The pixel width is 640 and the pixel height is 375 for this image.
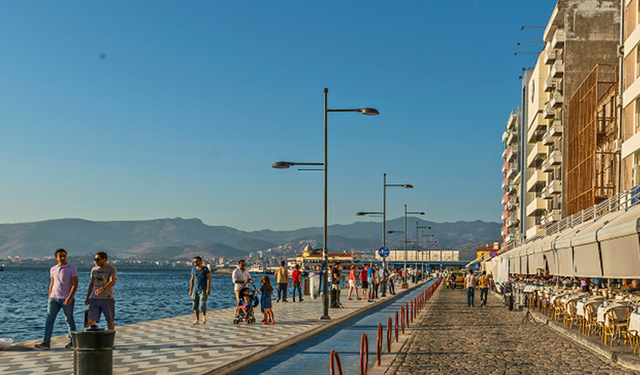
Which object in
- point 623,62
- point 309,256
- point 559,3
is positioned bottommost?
point 309,256

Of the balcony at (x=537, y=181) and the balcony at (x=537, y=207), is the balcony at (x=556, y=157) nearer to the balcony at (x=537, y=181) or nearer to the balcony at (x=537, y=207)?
the balcony at (x=537, y=181)

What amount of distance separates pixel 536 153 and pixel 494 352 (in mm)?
58539

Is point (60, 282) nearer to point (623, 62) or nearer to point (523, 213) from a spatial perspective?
point (623, 62)

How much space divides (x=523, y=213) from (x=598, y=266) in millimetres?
66287

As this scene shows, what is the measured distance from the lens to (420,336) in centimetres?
1725

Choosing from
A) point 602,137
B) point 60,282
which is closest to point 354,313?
point 60,282

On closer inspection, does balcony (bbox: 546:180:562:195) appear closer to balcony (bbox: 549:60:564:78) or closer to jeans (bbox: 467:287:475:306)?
balcony (bbox: 549:60:564:78)

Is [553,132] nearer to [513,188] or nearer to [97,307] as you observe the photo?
[513,188]

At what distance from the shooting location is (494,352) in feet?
45.8

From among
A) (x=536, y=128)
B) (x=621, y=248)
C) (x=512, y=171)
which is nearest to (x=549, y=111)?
(x=536, y=128)

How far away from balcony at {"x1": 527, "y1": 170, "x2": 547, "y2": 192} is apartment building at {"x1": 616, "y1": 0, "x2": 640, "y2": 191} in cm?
3175

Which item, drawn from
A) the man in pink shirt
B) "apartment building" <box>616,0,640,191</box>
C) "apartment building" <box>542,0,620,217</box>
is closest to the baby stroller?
the man in pink shirt

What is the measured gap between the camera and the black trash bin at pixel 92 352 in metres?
7.88

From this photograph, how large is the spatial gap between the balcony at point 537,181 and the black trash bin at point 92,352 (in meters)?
63.0
